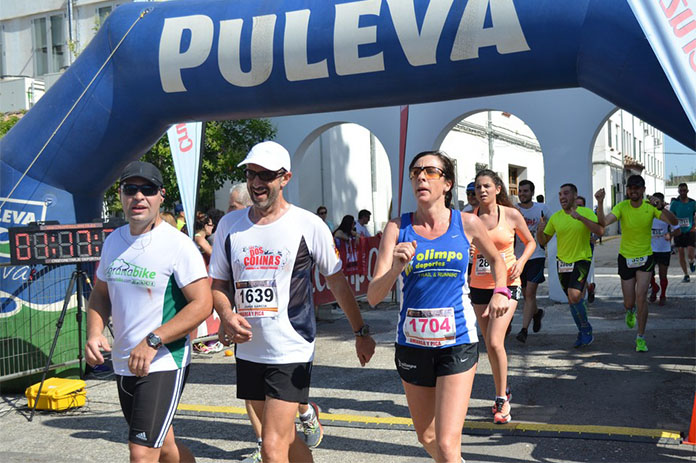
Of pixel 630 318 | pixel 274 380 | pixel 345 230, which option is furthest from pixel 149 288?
pixel 345 230

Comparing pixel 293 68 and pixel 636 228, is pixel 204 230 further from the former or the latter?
pixel 636 228

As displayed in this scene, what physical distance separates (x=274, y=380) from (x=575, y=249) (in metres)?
5.73

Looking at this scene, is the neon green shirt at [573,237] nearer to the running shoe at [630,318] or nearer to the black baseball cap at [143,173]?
the running shoe at [630,318]

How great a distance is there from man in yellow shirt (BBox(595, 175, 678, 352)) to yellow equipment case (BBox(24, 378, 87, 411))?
576 cm

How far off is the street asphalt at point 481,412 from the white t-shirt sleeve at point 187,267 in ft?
6.51

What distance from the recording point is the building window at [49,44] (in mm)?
27828

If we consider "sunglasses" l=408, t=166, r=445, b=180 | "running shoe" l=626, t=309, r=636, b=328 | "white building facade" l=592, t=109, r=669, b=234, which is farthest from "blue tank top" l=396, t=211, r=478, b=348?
"white building facade" l=592, t=109, r=669, b=234

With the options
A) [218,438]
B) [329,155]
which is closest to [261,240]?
[218,438]

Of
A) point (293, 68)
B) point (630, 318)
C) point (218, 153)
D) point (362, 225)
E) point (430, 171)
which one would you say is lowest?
point (630, 318)

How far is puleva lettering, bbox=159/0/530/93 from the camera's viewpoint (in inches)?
236

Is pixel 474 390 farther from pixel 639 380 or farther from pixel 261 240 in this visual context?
pixel 261 240

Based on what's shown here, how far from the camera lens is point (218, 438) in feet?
18.8

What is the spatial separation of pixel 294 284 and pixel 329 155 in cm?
1845

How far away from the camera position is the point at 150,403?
3.60 m
